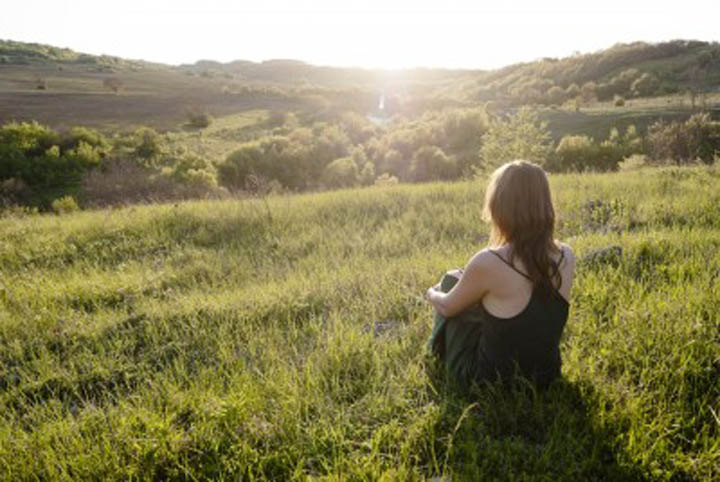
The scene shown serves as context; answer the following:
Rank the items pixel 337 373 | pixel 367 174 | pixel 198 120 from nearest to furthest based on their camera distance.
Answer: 1. pixel 337 373
2. pixel 367 174
3. pixel 198 120

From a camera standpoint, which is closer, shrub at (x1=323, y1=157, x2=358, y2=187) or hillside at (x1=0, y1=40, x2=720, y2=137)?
shrub at (x1=323, y1=157, x2=358, y2=187)

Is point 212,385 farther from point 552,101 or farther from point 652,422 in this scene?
point 552,101

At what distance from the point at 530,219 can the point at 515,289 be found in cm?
42

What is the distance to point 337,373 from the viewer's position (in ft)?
10.3

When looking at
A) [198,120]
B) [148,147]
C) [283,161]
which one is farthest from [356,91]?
[148,147]

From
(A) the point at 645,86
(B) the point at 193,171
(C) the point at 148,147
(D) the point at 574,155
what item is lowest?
(B) the point at 193,171

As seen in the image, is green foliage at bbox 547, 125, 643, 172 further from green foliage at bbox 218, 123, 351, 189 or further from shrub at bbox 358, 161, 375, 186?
green foliage at bbox 218, 123, 351, 189

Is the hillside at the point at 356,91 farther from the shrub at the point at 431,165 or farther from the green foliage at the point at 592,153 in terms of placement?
the shrub at the point at 431,165

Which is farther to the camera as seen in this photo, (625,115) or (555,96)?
(555,96)

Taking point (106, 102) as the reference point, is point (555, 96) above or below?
above

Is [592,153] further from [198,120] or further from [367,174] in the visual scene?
[198,120]

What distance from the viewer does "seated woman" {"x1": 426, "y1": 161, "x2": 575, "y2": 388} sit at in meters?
2.49

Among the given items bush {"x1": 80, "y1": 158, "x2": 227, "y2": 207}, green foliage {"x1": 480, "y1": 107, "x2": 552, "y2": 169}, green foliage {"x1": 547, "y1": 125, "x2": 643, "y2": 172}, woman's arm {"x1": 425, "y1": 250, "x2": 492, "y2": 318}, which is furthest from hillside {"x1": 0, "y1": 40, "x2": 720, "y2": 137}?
woman's arm {"x1": 425, "y1": 250, "x2": 492, "y2": 318}

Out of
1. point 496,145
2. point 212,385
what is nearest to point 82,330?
→ point 212,385
